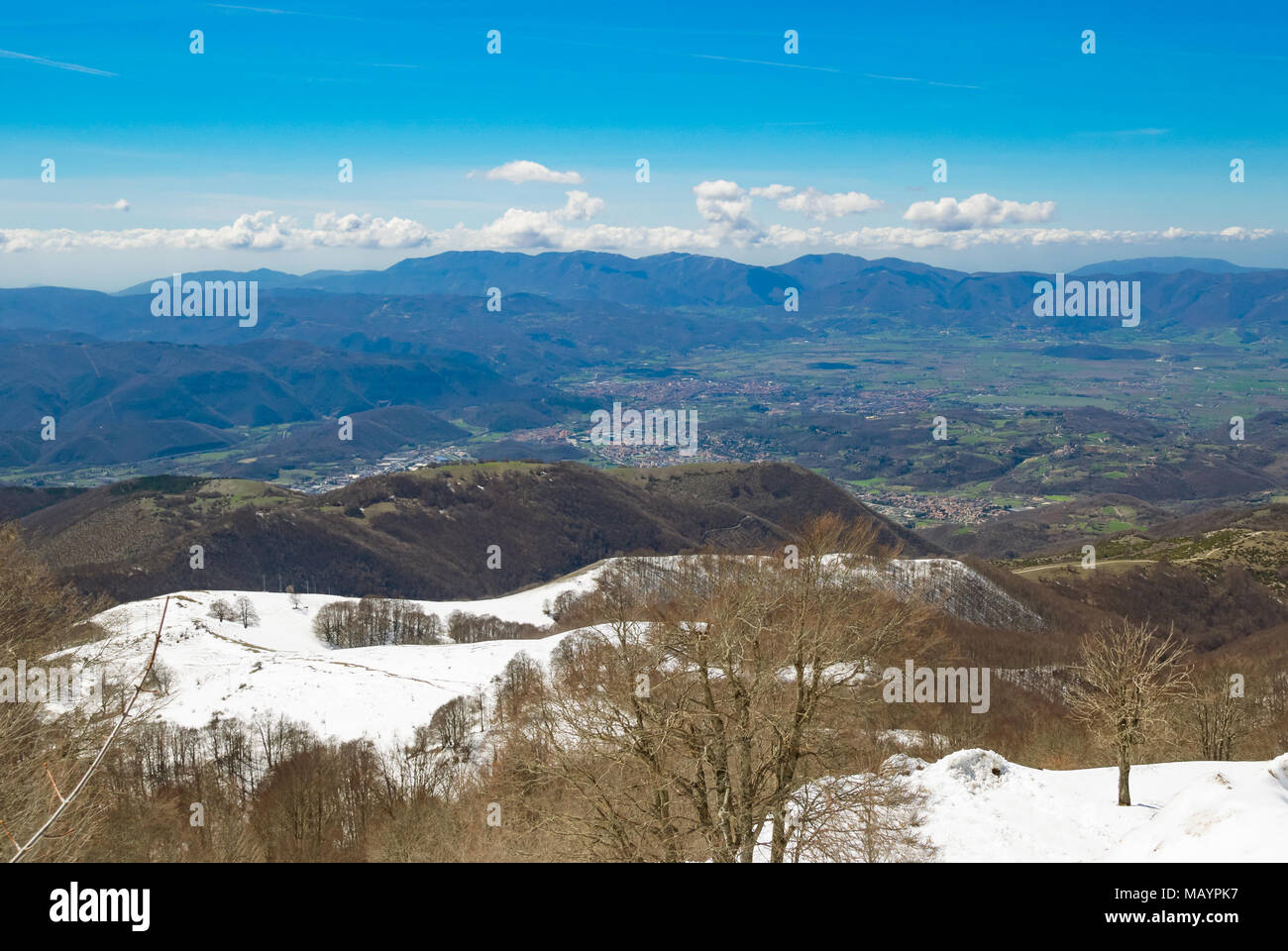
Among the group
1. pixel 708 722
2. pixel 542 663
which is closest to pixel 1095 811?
pixel 708 722

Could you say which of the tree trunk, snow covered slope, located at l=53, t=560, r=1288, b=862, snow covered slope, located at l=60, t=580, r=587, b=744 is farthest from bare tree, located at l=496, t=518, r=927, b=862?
snow covered slope, located at l=60, t=580, r=587, b=744

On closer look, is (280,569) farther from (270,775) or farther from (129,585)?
(270,775)

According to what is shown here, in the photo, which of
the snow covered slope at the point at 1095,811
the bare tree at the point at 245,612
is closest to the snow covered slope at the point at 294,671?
the bare tree at the point at 245,612

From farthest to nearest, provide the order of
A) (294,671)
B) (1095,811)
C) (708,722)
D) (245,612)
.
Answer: (245,612) → (294,671) → (1095,811) → (708,722)

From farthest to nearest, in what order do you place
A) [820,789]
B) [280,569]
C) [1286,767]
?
[280,569] → [1286,767] → [820,789]

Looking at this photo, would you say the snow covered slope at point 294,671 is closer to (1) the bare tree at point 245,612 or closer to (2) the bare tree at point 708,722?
(1) the bare tree at point 245,612

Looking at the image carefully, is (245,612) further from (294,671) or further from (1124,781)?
(1124,781)

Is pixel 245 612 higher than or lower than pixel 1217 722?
lower

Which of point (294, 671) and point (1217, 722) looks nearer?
point (1217, 722)

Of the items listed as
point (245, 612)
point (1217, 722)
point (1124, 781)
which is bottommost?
point (245, 612)

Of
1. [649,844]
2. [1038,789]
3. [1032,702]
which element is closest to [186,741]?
[649,844]

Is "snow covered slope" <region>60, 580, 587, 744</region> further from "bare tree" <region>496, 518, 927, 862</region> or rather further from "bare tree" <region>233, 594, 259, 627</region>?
"bare tree" <region>496, 518, 927, 862</region>
